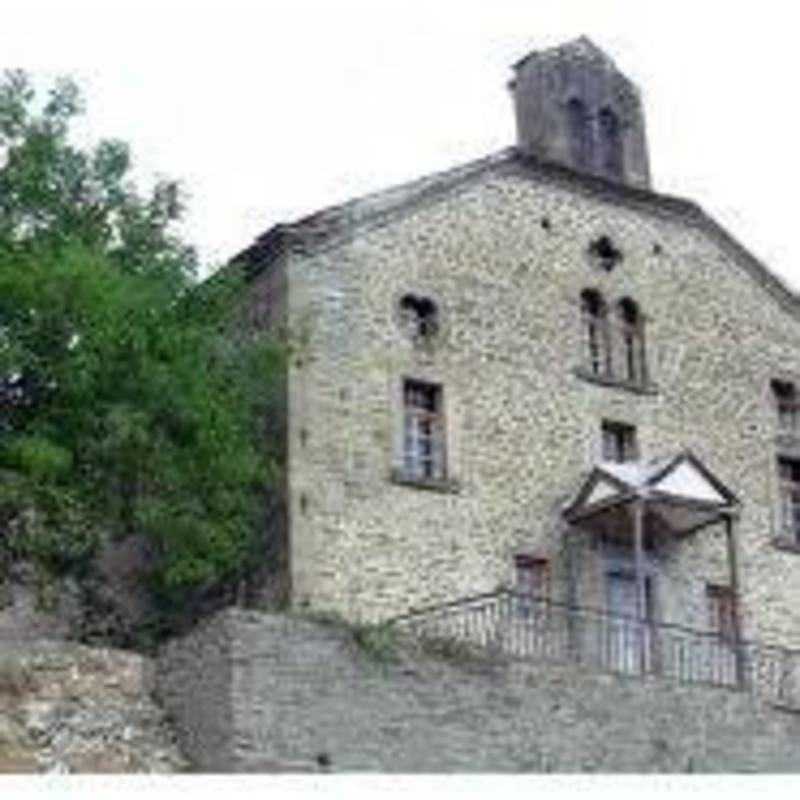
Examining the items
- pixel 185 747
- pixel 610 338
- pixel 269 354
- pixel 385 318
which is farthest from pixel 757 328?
pixel 185 747

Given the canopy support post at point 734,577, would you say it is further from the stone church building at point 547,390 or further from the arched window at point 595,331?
the arched window at point 595,331

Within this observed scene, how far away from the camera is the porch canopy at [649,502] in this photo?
1171 inches

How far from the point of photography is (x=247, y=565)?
91.5ft

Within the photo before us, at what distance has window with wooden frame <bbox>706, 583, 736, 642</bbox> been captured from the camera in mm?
31344

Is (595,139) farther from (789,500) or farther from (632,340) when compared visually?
(789,500)

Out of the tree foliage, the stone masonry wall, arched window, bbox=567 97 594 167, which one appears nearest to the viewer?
the tree foliage

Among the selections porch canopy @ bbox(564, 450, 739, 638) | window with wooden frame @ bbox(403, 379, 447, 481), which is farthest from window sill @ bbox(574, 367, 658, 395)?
window with wooden frame @ bbox(403, 379, 447, 481)

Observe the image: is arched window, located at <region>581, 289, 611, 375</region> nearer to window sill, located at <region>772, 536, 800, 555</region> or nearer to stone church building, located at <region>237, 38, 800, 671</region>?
stone church building, located at <region>237, 38, 800, 671</region>

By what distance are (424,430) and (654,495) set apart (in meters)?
3.52

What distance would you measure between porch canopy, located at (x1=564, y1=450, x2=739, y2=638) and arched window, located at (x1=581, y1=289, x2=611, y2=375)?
1849 mm

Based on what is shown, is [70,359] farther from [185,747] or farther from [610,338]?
[610,338]

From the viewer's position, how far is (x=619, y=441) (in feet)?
105

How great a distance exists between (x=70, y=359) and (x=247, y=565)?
187 inches

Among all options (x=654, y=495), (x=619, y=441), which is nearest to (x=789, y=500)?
(x=619, y=441)
